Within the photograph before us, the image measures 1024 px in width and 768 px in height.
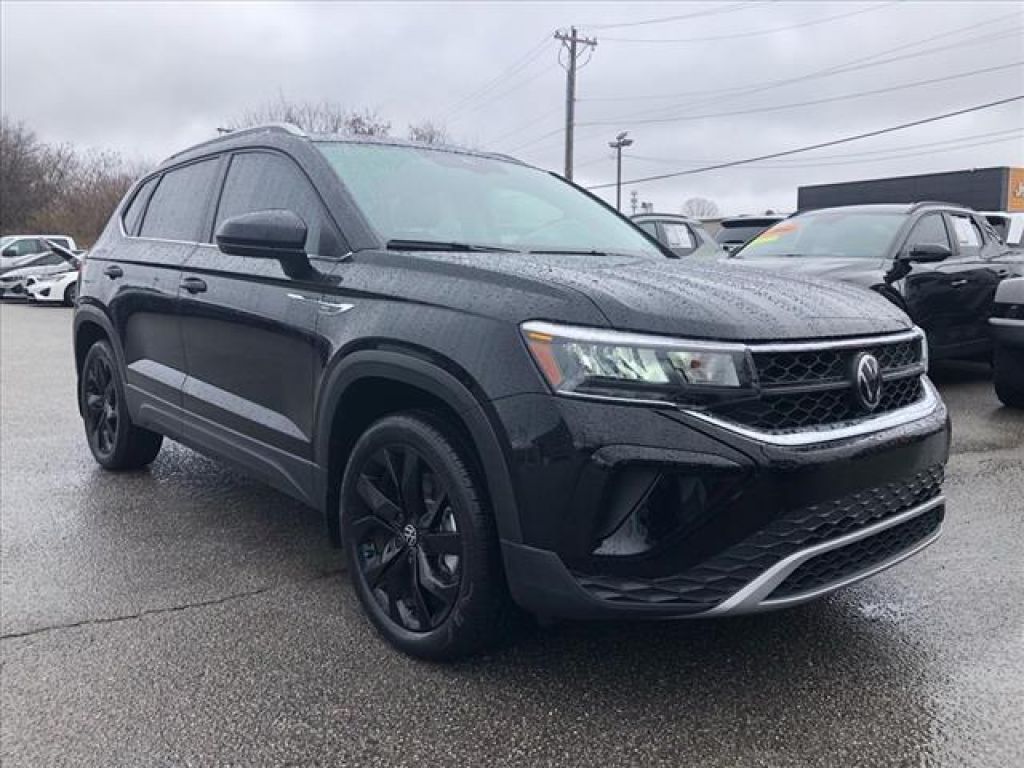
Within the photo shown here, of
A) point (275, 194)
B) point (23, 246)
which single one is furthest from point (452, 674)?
point (23, 246)

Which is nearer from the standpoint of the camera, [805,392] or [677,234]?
[805,392]

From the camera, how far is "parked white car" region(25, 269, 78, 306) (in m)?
21.1

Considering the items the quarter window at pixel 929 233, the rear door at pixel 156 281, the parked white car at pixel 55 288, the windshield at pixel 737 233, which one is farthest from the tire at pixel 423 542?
the parked white car at pixel 55 288

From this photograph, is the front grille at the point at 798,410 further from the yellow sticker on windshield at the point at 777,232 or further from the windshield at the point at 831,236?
the yellow sticker on windshield at the point at 777,232

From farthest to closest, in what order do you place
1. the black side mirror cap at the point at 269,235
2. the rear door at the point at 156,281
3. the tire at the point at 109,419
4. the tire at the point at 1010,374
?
the tire at the point at 1010,374 < the tire at the point at 109,419 < the rear door at the point at 156,281 < the black side mirror cap at the point at 269,235

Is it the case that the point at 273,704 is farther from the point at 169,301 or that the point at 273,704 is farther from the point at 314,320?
the point at 169,301

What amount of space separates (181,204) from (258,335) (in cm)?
141

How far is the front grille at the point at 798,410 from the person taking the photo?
2.31 meters

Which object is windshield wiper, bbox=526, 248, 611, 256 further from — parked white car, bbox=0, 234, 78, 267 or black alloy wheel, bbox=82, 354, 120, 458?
parked white car, bbox=0, 234, 78, 267

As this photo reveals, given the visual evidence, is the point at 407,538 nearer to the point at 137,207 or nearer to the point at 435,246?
the point at 435,246

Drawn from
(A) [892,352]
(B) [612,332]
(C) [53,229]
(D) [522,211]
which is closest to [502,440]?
(B) [612,332]

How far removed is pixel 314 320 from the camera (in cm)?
319

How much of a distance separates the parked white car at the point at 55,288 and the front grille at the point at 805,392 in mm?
21635

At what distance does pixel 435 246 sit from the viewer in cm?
316
